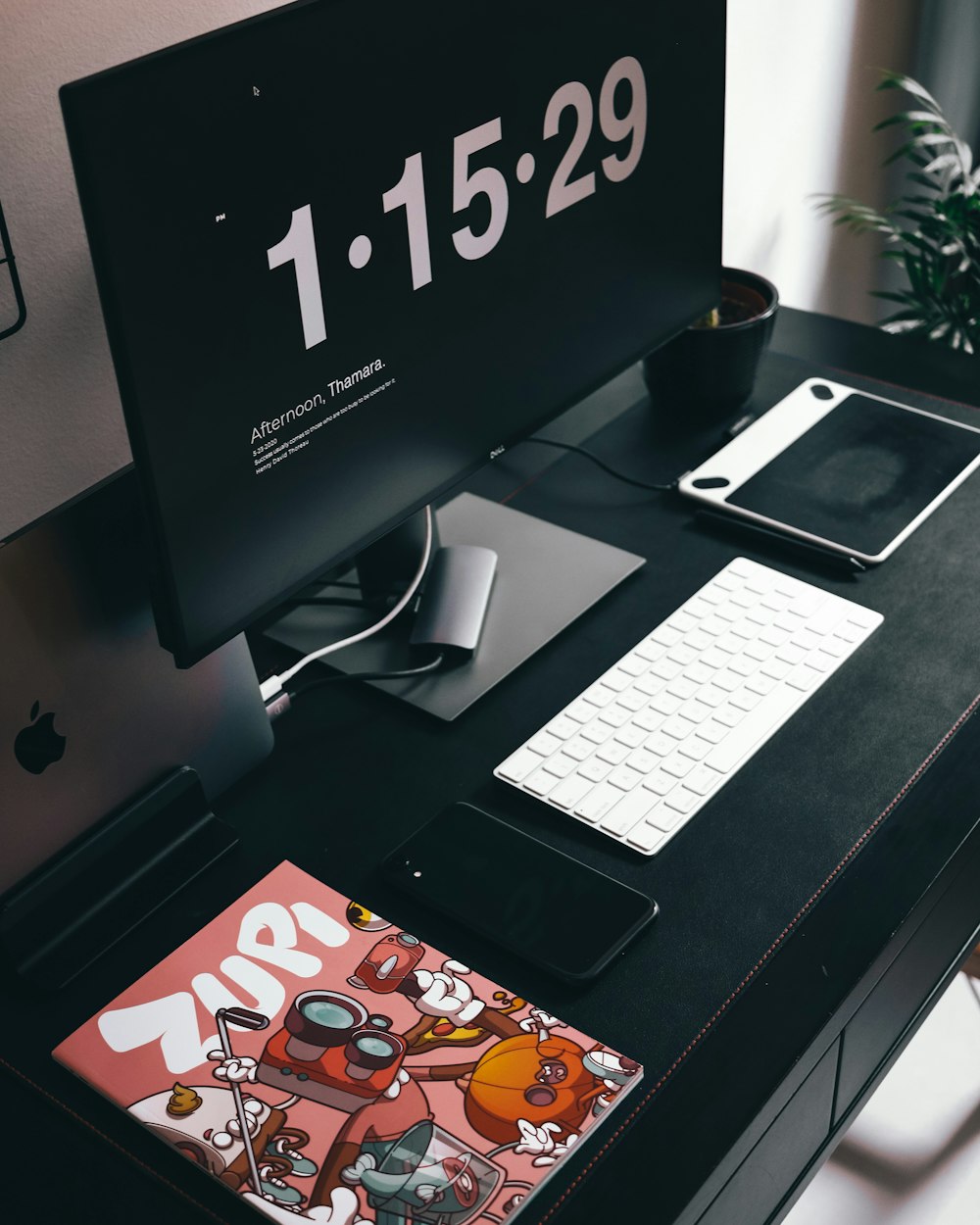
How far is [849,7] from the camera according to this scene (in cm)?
181

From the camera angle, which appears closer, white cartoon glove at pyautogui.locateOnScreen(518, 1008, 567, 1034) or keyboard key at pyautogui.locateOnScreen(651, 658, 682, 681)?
white cartoon glove at pyautogui.locateOnScreen(518, 1008, 567, 1034)

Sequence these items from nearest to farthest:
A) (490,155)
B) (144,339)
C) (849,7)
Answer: (144,339), (490,155), (849,7)

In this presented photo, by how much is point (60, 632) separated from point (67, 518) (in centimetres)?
8

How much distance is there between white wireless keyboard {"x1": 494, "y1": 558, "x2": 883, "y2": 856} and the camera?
0.89 metres

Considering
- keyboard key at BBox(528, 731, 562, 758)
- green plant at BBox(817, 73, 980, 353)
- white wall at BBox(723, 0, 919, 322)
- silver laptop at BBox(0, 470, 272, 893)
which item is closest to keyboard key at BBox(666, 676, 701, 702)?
keyboard key at BBox(528, 731, 562, 758)

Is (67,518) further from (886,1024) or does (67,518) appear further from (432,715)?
(886,1024)

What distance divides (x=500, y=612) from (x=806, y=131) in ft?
3.69

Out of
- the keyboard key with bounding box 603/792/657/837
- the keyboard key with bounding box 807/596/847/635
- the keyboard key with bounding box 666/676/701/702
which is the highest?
the keyboard key with bounding box 807/596/847/635

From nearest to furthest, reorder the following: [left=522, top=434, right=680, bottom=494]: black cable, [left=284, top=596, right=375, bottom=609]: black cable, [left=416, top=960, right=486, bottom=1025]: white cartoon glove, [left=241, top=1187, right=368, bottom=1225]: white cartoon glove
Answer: [left=241, top=1187, right=368, bottom=1225]: white cartoon glove
[left=416, top=960, right=486, bottom=1025]: white cartoon glove
[left=284, top=596, right=375, bottom=609]: black cable
[left=522, top=434, right=680, bottom=494]: black cable

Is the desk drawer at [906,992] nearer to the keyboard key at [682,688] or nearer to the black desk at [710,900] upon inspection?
the black desk at [710,900]

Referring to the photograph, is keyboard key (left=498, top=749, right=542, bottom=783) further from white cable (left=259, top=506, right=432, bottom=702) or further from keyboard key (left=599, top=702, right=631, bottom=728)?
white cable (left=259, top=506, right=432, bottom=702)

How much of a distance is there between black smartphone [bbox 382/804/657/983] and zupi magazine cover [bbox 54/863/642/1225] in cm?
4

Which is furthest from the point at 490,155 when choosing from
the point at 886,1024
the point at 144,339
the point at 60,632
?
the point at 886,1024

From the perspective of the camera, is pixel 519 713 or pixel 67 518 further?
pixel 519 713
